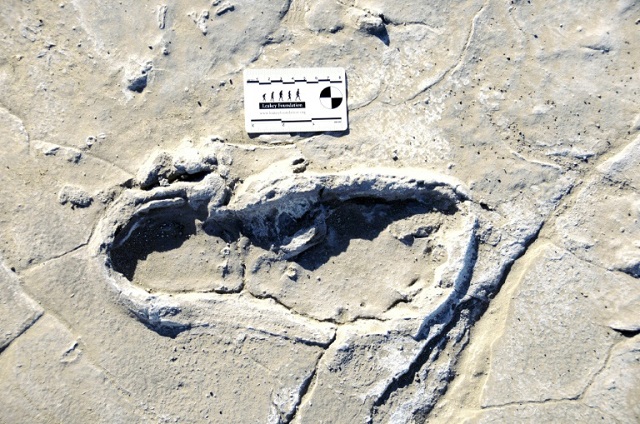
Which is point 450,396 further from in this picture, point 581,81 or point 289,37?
point 289,37

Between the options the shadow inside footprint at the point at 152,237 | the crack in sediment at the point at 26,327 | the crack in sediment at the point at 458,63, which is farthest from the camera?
the crack in sediment at the point at 458,63

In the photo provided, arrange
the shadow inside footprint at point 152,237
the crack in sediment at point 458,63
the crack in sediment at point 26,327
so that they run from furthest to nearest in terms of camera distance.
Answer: the crack in sediment at point 458,63 → the shadow inside footprint at point 152,237 → the crack in sediment at point 26,327

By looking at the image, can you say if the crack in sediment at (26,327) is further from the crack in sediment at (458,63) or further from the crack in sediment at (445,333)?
the crack in sediment at (458,63)

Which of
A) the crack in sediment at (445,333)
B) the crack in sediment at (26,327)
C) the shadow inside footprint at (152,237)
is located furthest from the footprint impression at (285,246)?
the crack in sediment at (26,327)

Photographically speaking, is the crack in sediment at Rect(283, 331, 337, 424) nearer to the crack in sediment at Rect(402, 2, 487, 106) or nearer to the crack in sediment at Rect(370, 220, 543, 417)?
the crack in sediment at Rect(370, 220, 543, 417)

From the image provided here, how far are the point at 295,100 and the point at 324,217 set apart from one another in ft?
2.49

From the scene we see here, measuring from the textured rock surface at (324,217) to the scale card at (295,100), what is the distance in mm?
81

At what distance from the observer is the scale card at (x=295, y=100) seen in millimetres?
3252

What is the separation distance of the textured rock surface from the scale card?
8cm

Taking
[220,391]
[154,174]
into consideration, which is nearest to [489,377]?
[220,391]

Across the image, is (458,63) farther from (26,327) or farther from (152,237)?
(26,327)

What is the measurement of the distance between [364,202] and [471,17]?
53.6 inches

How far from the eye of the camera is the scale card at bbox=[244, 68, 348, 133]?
3.25 m

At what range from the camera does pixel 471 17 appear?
3314mm
